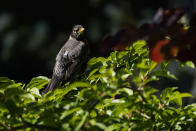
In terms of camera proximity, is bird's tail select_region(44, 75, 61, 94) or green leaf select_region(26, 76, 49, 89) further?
bird's tail select_region(44, 75, 61, 94)

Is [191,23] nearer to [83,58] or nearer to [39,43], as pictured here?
[83,58]

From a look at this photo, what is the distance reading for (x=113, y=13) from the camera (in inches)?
198

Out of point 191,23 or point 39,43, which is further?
point 39,43

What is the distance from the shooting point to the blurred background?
5000mm

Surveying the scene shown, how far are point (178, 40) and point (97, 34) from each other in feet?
13.1

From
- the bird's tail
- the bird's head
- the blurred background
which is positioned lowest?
the bird's tail

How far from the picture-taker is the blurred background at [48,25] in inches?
197

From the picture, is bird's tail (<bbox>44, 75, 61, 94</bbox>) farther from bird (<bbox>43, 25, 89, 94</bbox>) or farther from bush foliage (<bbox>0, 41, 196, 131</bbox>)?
bush foliage (<bbox>0, 41, 196, 131</bbox>)

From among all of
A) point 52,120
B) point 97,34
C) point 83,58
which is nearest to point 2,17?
point 97,34

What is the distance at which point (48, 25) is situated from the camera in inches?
197

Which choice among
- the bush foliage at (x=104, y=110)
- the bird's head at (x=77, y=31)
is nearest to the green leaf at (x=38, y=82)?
the bush foliage at (x=104, y=110)

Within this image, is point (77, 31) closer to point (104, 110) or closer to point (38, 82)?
point (38, 82)

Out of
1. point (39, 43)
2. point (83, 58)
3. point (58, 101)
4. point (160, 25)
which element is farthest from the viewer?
point (39, 43)

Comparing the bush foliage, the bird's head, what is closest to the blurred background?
the bird's head
